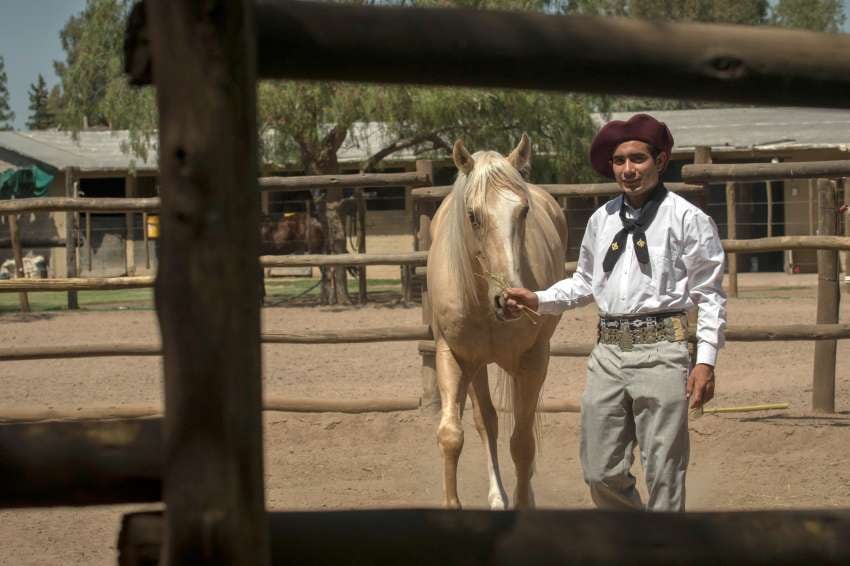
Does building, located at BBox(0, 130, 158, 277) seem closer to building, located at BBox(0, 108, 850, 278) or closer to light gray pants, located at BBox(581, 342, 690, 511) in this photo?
building, located at BBox(0, 108, 850, 278)

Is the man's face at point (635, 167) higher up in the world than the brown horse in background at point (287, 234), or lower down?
higher up

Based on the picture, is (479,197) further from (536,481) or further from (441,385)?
(536,481)

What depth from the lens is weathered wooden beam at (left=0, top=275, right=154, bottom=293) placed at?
8277mm

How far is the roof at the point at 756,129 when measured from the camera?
2162 centimetres

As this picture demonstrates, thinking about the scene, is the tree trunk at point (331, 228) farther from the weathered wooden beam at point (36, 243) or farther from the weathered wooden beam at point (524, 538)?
the weathered wooden beam at point (524, 538)

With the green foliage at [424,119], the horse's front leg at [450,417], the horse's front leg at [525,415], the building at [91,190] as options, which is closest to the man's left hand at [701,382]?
the horse's front leg at [450,417]

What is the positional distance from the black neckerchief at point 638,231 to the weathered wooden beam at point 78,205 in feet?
17.2

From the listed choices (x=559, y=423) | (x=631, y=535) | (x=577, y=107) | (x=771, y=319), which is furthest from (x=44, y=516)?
(x=577, y=107)

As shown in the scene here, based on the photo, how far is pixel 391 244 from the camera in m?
23.6

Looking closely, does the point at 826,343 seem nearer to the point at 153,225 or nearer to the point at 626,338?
the point at 626,338

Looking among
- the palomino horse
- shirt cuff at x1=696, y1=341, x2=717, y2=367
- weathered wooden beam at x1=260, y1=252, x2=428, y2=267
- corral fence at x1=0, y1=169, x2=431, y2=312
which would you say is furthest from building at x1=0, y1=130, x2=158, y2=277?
shirt cuff at x1=696, y1=341, x2=717, y2=367

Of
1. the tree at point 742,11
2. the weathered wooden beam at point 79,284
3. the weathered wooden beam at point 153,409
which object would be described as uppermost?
the tree at point 742,11

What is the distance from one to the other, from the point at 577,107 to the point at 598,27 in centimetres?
1782

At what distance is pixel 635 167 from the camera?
4199mm
